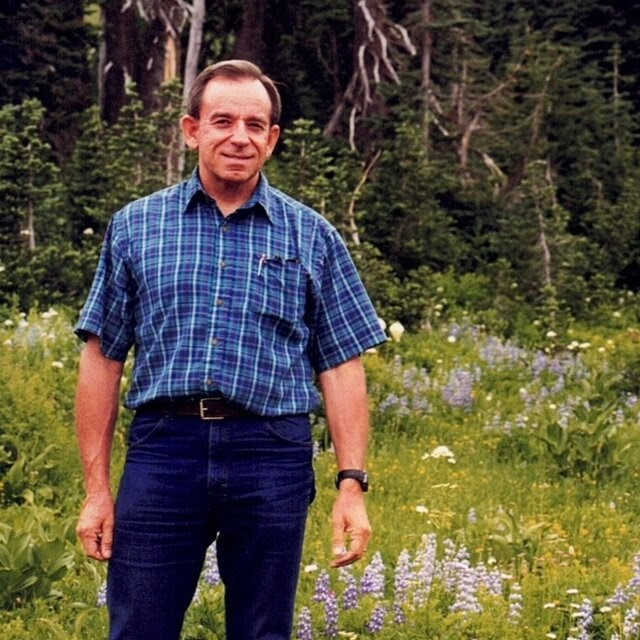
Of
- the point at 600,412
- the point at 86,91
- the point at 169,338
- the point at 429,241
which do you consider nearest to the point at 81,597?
the point at 169,338

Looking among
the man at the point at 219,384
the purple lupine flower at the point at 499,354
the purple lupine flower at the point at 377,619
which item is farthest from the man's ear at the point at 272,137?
the purple lupine flower at the point at 499,354

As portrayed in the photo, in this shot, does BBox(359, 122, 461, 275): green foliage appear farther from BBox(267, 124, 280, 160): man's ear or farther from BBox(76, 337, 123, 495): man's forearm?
BBox(76, 337, 123, 495): man's forearm

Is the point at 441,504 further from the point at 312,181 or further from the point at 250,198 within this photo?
the point at 312,181

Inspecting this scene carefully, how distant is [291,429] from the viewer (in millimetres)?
3209

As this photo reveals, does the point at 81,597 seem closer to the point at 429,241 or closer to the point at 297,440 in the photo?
the point at 297,440

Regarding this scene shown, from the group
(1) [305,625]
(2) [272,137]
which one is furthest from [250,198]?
(1) [305,625]

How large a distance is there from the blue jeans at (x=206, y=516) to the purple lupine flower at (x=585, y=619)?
184cm

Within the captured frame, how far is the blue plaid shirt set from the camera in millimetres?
3158

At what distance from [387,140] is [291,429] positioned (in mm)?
12036

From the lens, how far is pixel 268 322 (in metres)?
3.22

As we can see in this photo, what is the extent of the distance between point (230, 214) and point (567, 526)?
4.01 m

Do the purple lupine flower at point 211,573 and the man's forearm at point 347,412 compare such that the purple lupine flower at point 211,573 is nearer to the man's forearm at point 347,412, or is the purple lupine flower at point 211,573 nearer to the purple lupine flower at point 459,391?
the man's forearm at point 347,412

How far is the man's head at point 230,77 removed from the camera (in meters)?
3.21

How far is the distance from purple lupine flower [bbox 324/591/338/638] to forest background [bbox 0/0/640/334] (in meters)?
6.98
